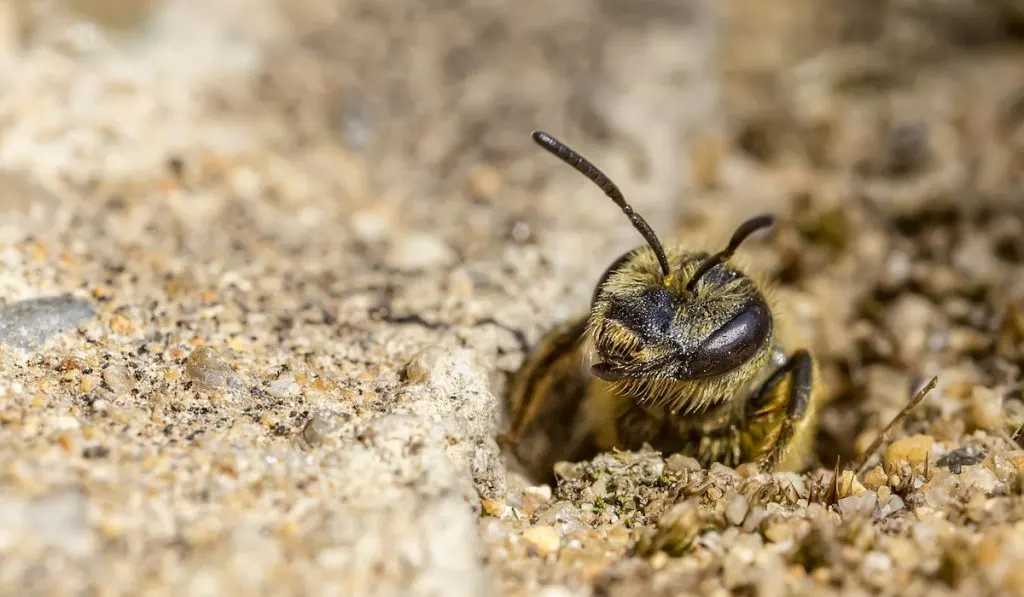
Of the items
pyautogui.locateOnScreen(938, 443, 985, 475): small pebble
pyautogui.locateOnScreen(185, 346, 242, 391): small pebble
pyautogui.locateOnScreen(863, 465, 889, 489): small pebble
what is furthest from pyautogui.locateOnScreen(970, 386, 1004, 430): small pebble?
pyautogui.locateOnScreen(185, 346, 242, 391): small pebble

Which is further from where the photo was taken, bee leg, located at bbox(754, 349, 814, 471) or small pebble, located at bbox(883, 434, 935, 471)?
bee leg, located at bbox(754, 349, 814, 471)

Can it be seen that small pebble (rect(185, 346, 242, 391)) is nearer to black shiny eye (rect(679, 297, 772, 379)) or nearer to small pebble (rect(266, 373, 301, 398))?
small pebble (rect(266, 373, 301, 398))

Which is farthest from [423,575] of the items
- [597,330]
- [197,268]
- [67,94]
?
[67,94]

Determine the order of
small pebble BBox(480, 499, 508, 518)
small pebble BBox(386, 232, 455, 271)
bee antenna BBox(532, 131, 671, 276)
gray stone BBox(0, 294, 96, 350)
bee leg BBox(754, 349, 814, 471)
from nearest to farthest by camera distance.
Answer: small pebble BBox(480, 499, 508, 518) → gray stone BBox(0, 294, 96, 350) → bee antenna BBox(532, 131, 671, 276) → bee leg BBox(754, 349, 814, 471) → small pebble BBox(386, 232, 455, 271)

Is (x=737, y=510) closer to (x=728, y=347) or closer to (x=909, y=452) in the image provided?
(x=728, y=347)

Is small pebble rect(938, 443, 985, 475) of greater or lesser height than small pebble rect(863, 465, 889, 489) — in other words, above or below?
above

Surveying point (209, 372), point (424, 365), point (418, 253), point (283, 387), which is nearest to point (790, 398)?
point (424, 365)

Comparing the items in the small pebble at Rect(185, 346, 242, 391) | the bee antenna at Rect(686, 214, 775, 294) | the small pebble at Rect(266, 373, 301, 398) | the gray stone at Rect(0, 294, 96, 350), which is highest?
the bee antenna at Rect(686, 214, 775, 294)
